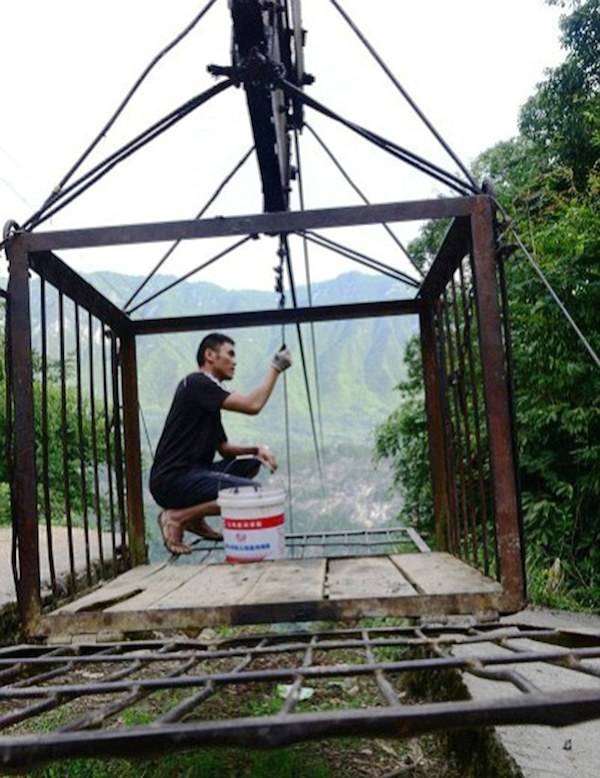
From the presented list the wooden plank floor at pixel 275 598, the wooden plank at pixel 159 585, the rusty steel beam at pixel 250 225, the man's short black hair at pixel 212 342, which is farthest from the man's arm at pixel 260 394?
the rusty steel beam at pixel 250 225

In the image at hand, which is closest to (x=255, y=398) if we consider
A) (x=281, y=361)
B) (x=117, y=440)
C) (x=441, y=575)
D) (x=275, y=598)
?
(x=281, y=361)

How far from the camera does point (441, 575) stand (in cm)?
260

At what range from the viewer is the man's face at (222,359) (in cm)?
395

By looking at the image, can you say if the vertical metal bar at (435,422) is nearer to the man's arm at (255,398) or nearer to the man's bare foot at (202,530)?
the man's arm at (255,398)

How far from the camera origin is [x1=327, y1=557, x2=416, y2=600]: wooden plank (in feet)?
7.45

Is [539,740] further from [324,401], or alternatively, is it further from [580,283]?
[324,401]

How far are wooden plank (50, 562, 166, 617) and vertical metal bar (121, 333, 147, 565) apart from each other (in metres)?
0.26

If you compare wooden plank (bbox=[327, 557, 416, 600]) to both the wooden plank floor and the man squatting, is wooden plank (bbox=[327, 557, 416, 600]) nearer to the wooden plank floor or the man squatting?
the wooden plank floor

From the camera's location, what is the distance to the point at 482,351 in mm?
2322

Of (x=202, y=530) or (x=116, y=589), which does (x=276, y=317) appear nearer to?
(x=202, y=530)

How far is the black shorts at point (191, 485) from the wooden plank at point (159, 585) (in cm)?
47

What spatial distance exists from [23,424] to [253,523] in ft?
3.34

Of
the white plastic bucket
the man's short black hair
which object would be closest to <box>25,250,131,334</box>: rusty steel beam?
the man's short black hair

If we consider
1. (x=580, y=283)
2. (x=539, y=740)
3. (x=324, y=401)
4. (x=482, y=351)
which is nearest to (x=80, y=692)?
(x=482, y=351)
